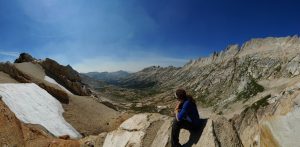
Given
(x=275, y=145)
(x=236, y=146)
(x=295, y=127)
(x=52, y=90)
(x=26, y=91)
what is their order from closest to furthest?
(x=295, y=127)
(x=275, y=145)
(x=236, y=146)
(x=26, y=91)
(x=52, y=90)

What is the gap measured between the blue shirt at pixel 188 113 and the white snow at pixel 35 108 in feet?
60.9

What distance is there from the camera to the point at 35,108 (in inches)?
1368

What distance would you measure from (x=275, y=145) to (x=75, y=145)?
1701cm

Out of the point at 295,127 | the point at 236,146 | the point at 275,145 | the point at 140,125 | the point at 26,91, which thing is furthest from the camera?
the point at 26,91

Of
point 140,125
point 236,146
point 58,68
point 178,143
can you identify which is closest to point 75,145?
point 140,125

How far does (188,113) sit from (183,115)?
1.22ft

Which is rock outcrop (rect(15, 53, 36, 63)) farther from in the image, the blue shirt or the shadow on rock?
the blue shirt

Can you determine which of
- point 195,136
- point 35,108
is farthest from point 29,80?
point 195,136

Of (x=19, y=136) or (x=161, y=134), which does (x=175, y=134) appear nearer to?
(x=161, y=134)

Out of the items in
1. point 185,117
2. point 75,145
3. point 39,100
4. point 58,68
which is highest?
point 58,68

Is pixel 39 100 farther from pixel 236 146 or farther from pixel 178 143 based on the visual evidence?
pixel 236 146

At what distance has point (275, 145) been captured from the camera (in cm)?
1270

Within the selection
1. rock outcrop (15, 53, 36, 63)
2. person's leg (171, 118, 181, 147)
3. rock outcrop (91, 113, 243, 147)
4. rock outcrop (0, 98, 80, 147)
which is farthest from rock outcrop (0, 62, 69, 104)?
person's leg (171, 118, 181, 147)

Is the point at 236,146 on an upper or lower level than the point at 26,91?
lower
